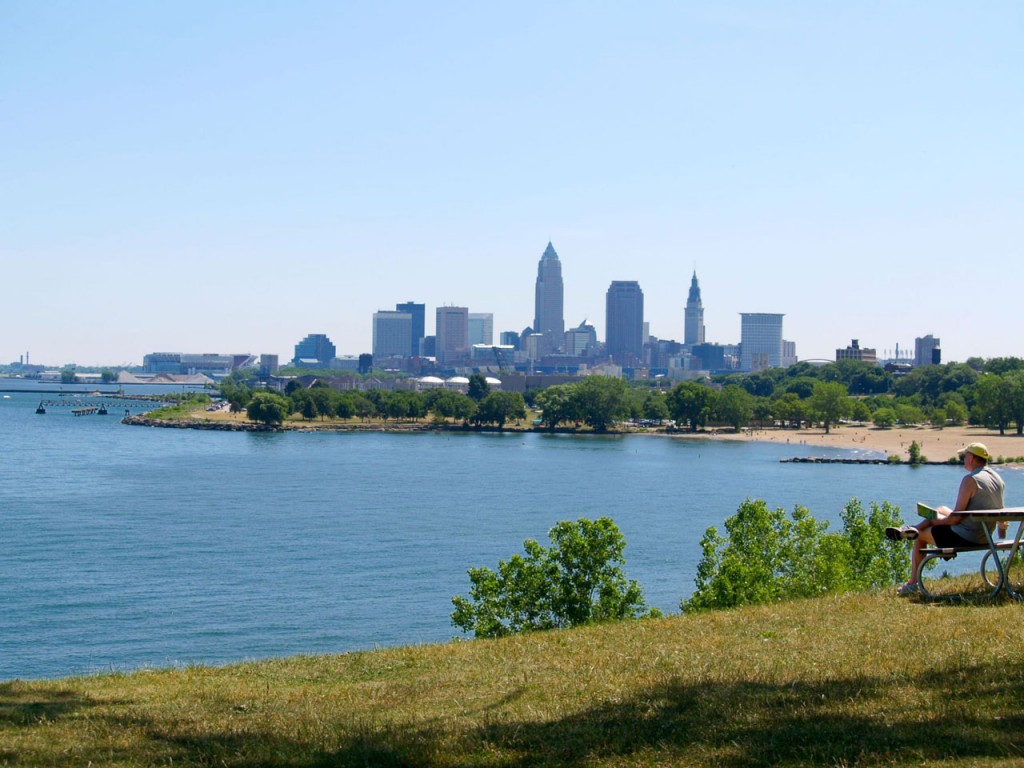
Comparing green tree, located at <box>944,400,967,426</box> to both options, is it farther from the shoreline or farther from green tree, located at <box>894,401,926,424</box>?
green tree, located at <box>894,401,926,424</box>

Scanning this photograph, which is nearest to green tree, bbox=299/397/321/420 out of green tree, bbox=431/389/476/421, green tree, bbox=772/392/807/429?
green tree, bbox=431/389/476/421

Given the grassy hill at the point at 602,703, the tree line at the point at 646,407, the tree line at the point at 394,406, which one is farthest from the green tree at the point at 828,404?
the grassy hill at the point at 602,703

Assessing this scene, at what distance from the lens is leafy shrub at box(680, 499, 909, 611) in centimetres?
1848

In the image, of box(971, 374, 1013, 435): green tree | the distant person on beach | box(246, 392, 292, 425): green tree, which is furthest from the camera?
box(246, 392, 292, 425): green tree

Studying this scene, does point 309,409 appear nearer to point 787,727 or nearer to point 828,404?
point 828,404

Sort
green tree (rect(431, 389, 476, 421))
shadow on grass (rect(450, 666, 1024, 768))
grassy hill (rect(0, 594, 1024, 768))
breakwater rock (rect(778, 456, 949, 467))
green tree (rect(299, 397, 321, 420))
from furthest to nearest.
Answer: green tree (rect(299, 397, 321, 420)), green tree (rect(431, 389, 476, 421)), breakwater rock (rect(778, 456, 949, 467)), grassy hill (rect(0, 594, 1024, 768)), shadow on grass (rect(450, 666, 1024, 768))

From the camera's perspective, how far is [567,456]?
83.2 meters

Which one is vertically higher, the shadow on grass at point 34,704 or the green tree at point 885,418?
the green tree at point 885,418

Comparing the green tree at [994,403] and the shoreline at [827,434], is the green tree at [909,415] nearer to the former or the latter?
the shoreline at [827,434]

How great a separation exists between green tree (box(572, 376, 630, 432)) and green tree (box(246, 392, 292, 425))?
30610 mm

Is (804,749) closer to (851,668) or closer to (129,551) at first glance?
(851,668)

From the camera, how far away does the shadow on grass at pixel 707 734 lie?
5.37 metres

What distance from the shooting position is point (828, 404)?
4510 inches

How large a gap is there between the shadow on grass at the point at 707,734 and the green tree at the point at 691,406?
111 metres
